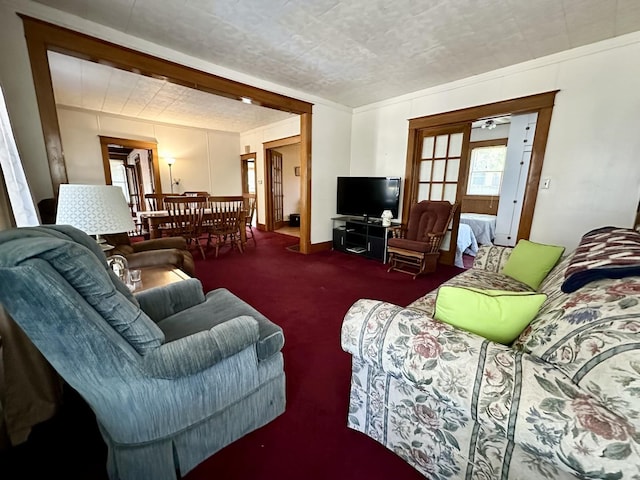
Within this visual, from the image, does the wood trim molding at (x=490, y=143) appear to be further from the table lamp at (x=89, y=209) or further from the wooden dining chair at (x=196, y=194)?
the table lamp at (x=89, y=209)

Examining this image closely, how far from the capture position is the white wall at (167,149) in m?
4.89

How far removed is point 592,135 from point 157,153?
23.6 feet

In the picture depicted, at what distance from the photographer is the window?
20.2 ft

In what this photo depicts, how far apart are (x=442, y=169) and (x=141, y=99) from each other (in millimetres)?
5030

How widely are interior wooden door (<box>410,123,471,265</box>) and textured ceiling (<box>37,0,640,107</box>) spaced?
2.73ft

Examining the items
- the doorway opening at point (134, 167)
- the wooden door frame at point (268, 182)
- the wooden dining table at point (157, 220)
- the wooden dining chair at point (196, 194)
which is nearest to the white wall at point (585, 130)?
the wooden door frame at point (268, 182)

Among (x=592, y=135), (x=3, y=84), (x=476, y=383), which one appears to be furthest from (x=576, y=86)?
(x=3, y=84)

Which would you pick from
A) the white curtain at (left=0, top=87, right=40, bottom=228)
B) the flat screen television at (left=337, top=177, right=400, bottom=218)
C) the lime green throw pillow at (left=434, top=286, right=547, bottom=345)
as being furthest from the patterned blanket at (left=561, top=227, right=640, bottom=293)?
the flat screen television at (left=337, top=177, right=400, bottom=218)

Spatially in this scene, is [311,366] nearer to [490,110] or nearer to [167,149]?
[490,110]

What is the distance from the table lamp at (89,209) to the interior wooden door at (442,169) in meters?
3.88

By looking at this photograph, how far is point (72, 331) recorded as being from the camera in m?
0.72

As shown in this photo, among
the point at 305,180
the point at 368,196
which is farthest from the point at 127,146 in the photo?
the point at 368,196

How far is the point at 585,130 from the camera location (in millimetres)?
2711

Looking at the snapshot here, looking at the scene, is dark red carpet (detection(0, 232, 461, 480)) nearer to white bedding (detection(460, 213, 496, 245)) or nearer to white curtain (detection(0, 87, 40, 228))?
white curtain (detection(0, 87, 40, 228))
